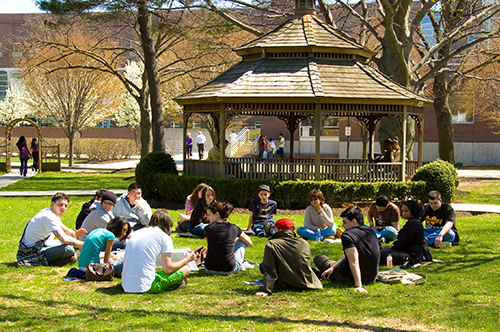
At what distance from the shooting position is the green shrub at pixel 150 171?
18109 mm

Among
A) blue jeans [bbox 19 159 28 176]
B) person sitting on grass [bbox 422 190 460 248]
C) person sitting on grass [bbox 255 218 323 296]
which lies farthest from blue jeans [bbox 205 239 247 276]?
blue jeans [bbox 19 159 28 176]

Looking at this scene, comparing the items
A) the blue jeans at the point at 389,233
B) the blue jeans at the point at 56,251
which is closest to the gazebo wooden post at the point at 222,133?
the blue jeans at the point at 389,233

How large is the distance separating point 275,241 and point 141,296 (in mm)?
1891

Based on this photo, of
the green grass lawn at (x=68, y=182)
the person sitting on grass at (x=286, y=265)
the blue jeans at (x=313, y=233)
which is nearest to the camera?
the person sitting on grass at (x=286, y=265)

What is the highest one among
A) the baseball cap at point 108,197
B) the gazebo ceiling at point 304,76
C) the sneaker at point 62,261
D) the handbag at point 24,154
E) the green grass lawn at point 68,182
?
the gazebo ceiling at point 304,76

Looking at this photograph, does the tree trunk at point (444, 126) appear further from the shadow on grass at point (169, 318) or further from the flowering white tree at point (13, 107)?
the flowering white tree at point (13, 107)

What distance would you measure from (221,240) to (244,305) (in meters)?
1.47

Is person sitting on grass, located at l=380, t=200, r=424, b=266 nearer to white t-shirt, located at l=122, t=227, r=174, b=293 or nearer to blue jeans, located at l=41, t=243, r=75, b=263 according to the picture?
white t-shirt, located at l=122, t=227, r=174, b=293

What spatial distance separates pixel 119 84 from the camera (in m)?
38.6

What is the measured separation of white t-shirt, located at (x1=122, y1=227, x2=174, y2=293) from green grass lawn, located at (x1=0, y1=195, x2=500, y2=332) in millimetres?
196

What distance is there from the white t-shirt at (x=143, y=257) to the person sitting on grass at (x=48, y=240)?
169 cm

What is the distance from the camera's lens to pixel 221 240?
8000mm

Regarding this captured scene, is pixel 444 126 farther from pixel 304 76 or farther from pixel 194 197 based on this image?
pixel 194 197

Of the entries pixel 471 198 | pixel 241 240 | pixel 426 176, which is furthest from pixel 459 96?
pixel 241 240
